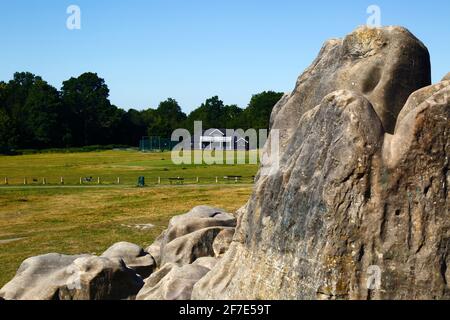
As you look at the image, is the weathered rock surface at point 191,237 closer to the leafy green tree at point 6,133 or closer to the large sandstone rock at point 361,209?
the large sandstone rock at point 361,209

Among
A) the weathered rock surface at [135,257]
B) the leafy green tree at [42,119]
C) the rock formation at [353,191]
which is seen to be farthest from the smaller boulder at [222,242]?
the leafy green tree at [42,119]

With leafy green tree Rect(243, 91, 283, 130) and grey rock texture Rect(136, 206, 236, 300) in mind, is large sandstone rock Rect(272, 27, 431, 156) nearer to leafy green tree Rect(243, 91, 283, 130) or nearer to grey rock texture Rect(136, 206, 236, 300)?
grey rock texture Rect(136, 206, 236, 300)

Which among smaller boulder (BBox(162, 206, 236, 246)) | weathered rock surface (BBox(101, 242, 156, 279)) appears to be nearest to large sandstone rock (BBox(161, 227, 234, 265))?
weathered rock surface (BBox(101, 242, 156, 279))

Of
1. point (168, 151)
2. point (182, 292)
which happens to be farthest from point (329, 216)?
point (168, 151)

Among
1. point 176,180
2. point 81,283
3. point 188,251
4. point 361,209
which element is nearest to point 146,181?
point 176,180

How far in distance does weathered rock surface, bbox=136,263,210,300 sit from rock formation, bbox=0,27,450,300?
→ 0.18 ft

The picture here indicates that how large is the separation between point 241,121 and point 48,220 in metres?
137

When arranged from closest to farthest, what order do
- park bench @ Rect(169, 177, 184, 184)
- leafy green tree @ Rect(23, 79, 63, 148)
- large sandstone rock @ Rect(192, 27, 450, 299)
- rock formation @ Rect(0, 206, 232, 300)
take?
large sandstone rock @ Rect(192, 27, 450, 299) → rock formation @ Rect(0, 206, 232, 300) → park bench @ Rect(169, 177, 184, 184) → leafy green tree @ Rect(23, 79, 63, 148)

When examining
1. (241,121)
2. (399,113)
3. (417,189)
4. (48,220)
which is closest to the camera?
(417,189)

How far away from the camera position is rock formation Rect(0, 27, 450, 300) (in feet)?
43.5

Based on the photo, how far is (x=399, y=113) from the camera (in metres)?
15.2

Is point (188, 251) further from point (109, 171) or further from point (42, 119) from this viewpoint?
point (42, 119)

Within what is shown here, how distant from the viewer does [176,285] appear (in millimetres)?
17656
